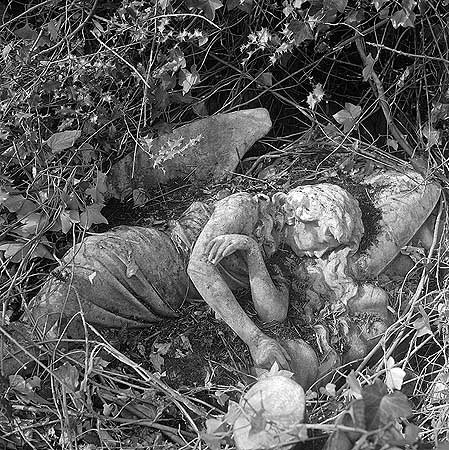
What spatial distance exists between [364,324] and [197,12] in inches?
60.0

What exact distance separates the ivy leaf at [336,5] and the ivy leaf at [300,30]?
12 centimetres

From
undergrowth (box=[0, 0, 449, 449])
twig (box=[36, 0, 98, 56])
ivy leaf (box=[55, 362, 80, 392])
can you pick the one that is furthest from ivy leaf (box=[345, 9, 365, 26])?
ivy leaf (box=[55, 362, 80, 392])

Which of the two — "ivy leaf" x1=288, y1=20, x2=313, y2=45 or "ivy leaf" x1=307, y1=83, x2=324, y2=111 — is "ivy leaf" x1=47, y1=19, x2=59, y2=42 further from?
"ivy leaf" x1=307, y1=83, x2=324, y2=111

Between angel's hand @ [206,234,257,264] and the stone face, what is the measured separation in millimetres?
638

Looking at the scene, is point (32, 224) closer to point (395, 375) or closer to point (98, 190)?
point (98, 190)

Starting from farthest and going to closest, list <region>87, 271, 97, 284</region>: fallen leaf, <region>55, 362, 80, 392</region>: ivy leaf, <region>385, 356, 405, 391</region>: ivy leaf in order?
1. <region>87, 271, 97, 284</region>: fallen leaf
2. <region>55, 362, 80, 392</region>: ivy leaf
3. <region>385, 356, 405, 391</region>: ivy leaf

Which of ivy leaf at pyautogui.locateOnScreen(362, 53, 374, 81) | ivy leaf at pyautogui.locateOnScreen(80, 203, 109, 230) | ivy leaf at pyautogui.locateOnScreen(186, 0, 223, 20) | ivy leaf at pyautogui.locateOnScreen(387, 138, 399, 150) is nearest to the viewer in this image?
ivy leaf at pyautogui.locateOnScreen(80, 203, 109, 230)

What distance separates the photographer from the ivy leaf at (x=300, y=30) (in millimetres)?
3154

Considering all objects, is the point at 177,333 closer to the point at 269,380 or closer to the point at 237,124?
the point at 269,380

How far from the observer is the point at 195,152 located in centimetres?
315

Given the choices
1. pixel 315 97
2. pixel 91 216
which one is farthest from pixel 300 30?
pixel 91 216

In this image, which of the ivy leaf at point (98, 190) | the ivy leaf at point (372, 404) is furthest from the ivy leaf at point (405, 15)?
the ivy leaf at point (372, 404)

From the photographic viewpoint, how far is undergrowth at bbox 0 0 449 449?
2387 millimetres

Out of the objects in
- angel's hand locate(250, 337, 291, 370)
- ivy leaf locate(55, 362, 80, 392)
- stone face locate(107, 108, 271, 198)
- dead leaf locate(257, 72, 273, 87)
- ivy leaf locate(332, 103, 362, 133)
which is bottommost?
angel's hand locate(250, 337, 291, 370)
